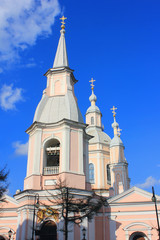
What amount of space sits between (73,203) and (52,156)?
7.08 m

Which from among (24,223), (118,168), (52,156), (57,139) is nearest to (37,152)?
(57,139)

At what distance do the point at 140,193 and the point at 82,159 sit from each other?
5158mm

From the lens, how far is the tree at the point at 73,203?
16.0 metres

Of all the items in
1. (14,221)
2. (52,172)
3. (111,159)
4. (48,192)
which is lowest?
(14,221)

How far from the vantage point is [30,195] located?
19.2 m

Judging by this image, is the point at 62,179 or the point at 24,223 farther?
the point at 62,179

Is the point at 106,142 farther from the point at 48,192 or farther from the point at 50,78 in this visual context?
the point at 48,192

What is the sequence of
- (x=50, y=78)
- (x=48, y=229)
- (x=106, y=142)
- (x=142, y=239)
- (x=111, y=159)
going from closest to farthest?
(x=48, y=229), (x=142, y=239), (x=50, y=78), (x=111, y=159), (x=106, y=142)

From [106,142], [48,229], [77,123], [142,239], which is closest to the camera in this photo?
[48,229]

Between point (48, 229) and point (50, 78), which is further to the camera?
Result: point (50, 78)

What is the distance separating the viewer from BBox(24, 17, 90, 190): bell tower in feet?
65.6

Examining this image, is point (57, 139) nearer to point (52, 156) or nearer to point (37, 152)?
point (37, 152)

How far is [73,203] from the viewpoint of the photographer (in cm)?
1597

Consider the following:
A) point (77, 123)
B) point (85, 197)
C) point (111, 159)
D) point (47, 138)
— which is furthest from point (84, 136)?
point (111, 159)
